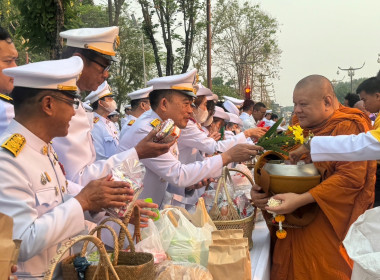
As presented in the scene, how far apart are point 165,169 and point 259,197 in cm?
94

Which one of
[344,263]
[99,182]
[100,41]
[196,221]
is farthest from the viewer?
[100,41]

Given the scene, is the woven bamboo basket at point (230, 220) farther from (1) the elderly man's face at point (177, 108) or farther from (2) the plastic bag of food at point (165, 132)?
(1) the elderly man's face at point (177, 108)

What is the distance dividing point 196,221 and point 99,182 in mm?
991

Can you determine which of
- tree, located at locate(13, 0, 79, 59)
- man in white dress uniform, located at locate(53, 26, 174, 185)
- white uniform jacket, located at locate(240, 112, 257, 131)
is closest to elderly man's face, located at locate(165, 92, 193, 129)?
man in white dress uniform, located at locate(53, 26, 174, 185)

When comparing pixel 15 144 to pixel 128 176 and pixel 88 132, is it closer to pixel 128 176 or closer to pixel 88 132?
pixel 128 176

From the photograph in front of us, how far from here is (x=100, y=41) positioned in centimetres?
334

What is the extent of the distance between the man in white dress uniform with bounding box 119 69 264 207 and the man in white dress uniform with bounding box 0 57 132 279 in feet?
5.08

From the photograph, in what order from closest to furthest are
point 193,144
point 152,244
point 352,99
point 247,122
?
point 152,244 < point 193,144 < point 352,99 < point 247,122

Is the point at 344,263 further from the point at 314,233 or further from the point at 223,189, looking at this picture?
the point at 223,189

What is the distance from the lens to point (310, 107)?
10.5 ft

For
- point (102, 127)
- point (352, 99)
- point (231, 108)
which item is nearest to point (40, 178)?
point (102, 127)

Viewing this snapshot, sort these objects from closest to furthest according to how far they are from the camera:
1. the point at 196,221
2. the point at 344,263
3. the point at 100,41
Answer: the point at 196,221, the point at 344,263, the point at 100,41

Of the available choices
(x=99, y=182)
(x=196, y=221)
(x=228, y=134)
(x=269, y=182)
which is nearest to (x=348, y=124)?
(x=269, y=182)

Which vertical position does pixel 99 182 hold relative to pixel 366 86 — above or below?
above
